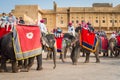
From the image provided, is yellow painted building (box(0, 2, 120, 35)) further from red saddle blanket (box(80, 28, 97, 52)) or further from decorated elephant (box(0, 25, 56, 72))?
decorated elephant (box(0, 25, 56, 72))

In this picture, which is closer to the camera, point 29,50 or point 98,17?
point 29,50

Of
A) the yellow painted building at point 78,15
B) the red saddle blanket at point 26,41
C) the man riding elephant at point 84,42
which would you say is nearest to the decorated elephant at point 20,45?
the red saddle blanket at point 26,41

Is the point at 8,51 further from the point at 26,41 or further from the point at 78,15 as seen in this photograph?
the point at 78,15

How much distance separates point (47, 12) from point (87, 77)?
8643 centimetres

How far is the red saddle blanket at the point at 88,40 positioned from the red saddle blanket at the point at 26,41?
3.38 metres

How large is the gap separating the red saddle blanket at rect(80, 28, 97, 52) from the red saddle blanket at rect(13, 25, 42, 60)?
3.38 m

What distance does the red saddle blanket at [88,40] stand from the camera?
14.5m

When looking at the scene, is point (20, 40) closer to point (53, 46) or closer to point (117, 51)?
point (53, 46)

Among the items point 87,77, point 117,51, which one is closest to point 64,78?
point 87,77

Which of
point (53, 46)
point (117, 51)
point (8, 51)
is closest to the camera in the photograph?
point (8, 51)

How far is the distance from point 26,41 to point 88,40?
14.3 feet

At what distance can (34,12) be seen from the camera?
79.2 meters

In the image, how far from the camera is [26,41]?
1103cm

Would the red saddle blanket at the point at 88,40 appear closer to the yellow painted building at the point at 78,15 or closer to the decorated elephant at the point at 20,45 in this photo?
the decorated elephant at the point at 20,45
